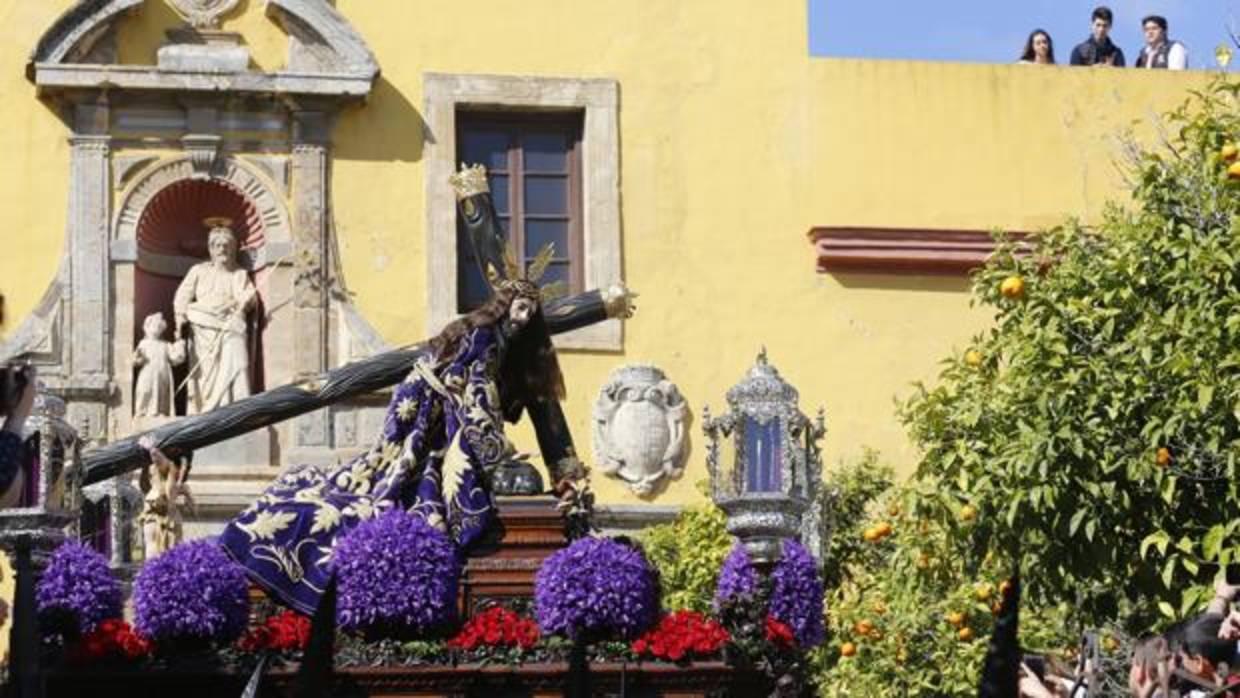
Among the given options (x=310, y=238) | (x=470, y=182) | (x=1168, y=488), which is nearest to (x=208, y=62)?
(x=310, y=238)

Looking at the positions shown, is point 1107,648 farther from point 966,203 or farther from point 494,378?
point 966,203

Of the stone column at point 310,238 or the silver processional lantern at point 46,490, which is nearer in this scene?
the silver processional lantern at point 46,490

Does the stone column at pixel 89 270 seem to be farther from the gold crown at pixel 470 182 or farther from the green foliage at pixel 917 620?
the gold crown at pixel 470 182

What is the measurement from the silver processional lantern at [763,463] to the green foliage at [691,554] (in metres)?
Answer: 5.92

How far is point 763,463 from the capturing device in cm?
1612

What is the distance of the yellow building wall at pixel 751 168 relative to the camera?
85.1ft

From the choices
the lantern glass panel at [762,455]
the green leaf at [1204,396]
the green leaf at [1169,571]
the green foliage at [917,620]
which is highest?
the green leaf at [1204,396]

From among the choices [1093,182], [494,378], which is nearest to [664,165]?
[1093,182]

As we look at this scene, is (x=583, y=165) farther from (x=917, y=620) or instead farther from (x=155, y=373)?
(x=917, y=620)

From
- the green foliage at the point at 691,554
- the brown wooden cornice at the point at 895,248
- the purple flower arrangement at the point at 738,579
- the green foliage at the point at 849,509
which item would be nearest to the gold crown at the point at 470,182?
the purple flower arrangement at the point at 738,579

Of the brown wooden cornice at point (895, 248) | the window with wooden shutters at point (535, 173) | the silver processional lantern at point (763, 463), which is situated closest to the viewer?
the silver processional lantern at point (763, 463)

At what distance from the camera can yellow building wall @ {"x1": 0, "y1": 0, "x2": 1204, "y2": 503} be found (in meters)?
25.9

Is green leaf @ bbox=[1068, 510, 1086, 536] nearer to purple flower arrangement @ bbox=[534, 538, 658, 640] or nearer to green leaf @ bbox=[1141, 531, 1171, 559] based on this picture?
green leaf @ bbox=[1141, 531, 1171, 559]

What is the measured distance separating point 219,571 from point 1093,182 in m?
13.4
